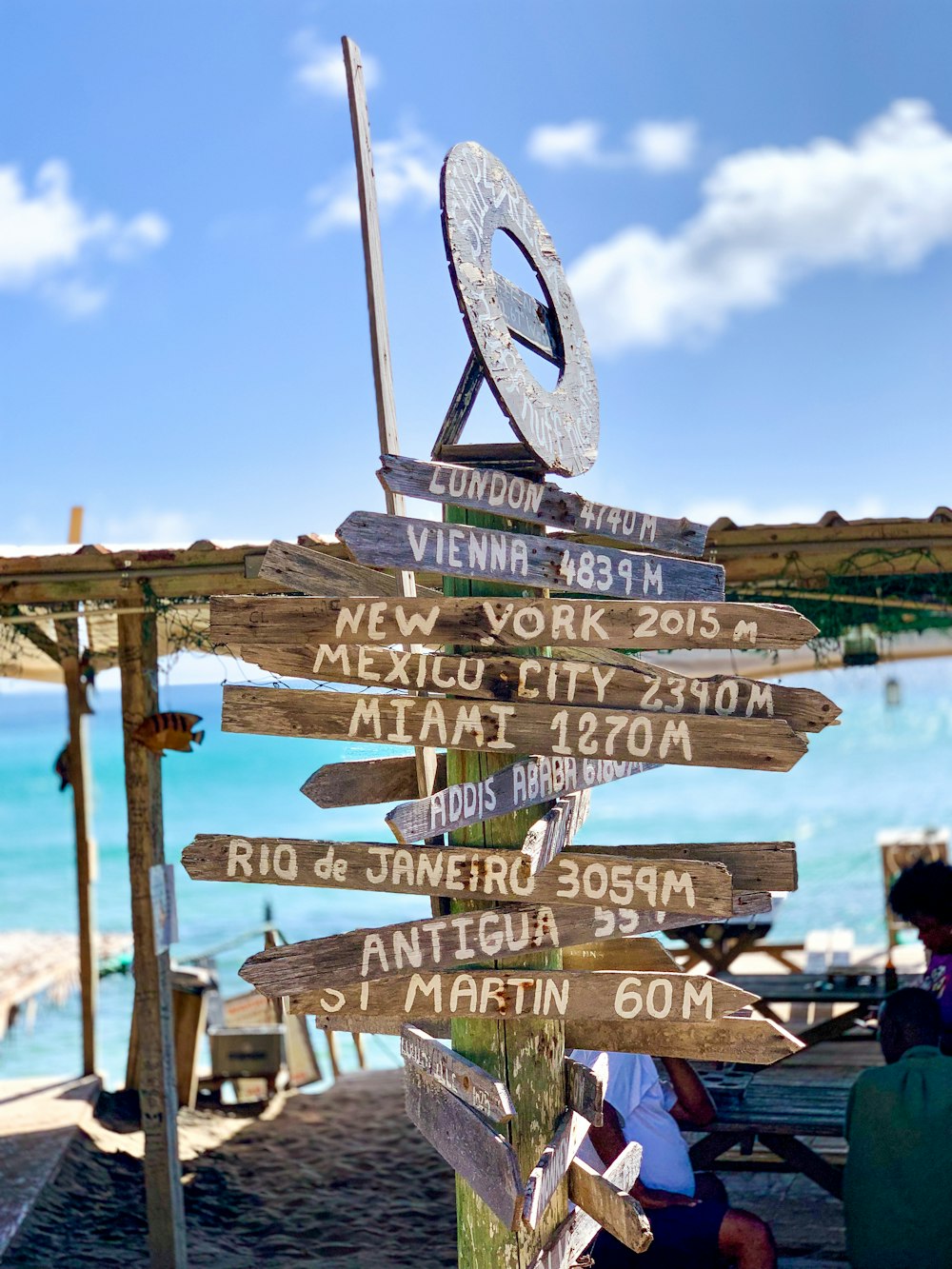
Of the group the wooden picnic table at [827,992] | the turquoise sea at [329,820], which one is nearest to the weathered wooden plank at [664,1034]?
the turquoise sea at [329,820]

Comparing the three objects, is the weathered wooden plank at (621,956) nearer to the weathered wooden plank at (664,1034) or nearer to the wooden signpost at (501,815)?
the wooden signpost at (501,815)

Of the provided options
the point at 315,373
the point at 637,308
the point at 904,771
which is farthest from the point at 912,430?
the point at 315,373

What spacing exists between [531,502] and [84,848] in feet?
18.7

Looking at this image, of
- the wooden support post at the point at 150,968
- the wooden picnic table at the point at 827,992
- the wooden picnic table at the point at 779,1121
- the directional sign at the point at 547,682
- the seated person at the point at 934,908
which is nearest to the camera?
the directional sign at the point at 547,682

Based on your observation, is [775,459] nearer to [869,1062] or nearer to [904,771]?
[904,771]

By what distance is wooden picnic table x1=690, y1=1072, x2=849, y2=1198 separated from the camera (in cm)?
482

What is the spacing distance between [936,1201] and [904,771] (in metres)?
64.1

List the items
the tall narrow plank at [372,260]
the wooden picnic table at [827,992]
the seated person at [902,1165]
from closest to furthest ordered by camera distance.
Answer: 1. the tall narrow plank at [372,260]
2. the seated person at [902,1165]
3. the wooden picnic table at [827,992]

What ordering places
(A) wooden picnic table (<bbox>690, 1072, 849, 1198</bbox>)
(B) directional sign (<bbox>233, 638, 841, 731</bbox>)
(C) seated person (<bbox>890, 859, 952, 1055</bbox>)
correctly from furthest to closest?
(C) seated person (<bbox>890, 859, 952, 1055</bbox>), (A) wooden picnic table (<bbox>690, 1072, 849, 1198</bbox>), (B) directional sign (<bbox>233, 638, 841, 731</bbox>)

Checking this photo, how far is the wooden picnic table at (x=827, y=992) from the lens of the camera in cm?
586

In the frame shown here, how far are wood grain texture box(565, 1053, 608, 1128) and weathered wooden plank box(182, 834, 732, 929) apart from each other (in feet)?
1.44

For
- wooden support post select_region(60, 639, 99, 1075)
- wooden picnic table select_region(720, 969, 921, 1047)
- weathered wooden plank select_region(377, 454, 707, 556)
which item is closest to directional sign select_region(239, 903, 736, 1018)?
weathered wooden plank select_region(377, 454, 707, 556)

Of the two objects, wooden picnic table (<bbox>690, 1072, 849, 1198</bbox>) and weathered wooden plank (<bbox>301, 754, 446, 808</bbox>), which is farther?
wooden picnic table (<bbox>690, 1072, 849, 1198</bbox>)

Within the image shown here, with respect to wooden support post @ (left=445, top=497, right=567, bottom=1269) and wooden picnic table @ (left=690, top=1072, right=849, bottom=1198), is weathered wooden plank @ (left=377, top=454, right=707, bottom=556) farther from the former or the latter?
wooden picnic table @ (left=690, top=1072, right=849, bottom=1198)
